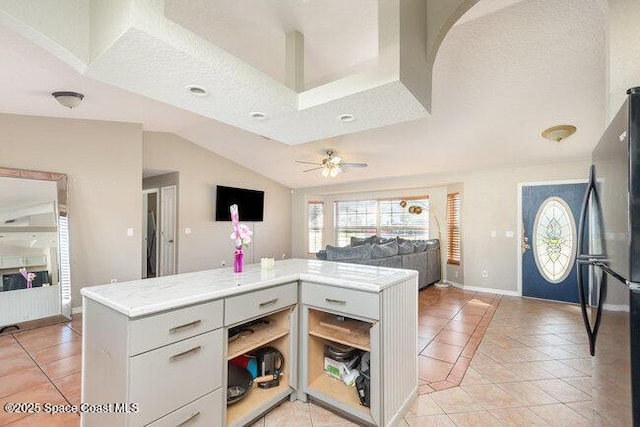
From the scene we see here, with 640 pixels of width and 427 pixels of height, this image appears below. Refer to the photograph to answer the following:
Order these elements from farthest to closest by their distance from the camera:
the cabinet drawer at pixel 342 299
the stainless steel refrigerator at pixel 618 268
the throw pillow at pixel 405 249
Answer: the throw pillow at pixel 405 249, the cabinet drawer at pixel 342 299, the stainless steel refrigerator at pixel 618 268

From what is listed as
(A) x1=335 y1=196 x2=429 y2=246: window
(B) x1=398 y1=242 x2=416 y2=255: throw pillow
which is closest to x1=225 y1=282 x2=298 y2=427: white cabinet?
(B) x1=398 y1=242 x2=416 y2=255: throw pillow

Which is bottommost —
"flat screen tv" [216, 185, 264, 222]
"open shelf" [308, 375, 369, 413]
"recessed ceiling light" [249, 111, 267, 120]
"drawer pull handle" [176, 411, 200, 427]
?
"open shelf" [308, 375, 369, 413]

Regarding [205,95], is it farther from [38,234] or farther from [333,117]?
[38,234]

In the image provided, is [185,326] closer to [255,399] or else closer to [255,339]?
[255,339]

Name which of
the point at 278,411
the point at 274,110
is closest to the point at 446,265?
the point at 278,411

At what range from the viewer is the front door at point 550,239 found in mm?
4633

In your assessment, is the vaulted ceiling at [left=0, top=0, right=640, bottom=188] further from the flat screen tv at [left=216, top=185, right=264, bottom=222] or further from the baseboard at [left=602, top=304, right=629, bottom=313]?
the flat screen tv at [left=216, top=185, right=264, bottom=222]

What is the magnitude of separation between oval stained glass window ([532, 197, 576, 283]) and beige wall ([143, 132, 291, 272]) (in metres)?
5.72

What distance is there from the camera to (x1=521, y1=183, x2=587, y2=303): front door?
4.63 meters

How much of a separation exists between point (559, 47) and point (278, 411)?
3.73 m

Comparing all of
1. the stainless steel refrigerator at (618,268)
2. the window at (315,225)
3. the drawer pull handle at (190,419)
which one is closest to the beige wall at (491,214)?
the window at (315,225)

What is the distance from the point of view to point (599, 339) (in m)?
1.16

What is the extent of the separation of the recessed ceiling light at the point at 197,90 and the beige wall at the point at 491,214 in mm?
5334

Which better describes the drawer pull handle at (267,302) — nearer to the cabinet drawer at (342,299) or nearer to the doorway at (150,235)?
the cabinet drawer at (342,299)
